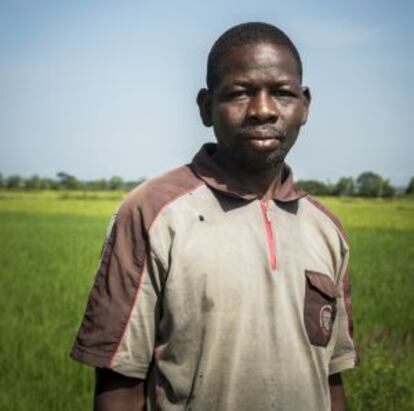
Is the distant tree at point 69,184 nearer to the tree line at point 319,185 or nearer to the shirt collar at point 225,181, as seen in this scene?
the tree line at point 319,185

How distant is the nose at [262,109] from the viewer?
4.23 ft

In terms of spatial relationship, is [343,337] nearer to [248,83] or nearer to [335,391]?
[335,391]

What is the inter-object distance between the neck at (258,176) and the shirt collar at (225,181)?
0.01 meters

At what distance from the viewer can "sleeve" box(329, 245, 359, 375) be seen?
1.48m

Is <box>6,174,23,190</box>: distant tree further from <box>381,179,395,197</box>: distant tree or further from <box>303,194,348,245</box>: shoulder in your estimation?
<box>303,194,348,245</box>: shoulder

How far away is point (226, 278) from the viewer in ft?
4.01

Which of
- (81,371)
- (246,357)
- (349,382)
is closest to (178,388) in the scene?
(246,357)

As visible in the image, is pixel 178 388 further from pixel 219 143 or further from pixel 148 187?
pixel 219 143

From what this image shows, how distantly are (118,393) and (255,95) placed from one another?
30.7 inches

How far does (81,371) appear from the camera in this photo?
3609 mm

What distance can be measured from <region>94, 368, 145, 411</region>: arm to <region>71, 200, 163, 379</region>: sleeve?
0.14ft

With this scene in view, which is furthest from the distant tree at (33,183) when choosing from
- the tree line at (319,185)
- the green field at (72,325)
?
the green field at (72,325)

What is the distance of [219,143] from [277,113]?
0.17 meters

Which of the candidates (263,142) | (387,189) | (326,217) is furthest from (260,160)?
(387,189)
